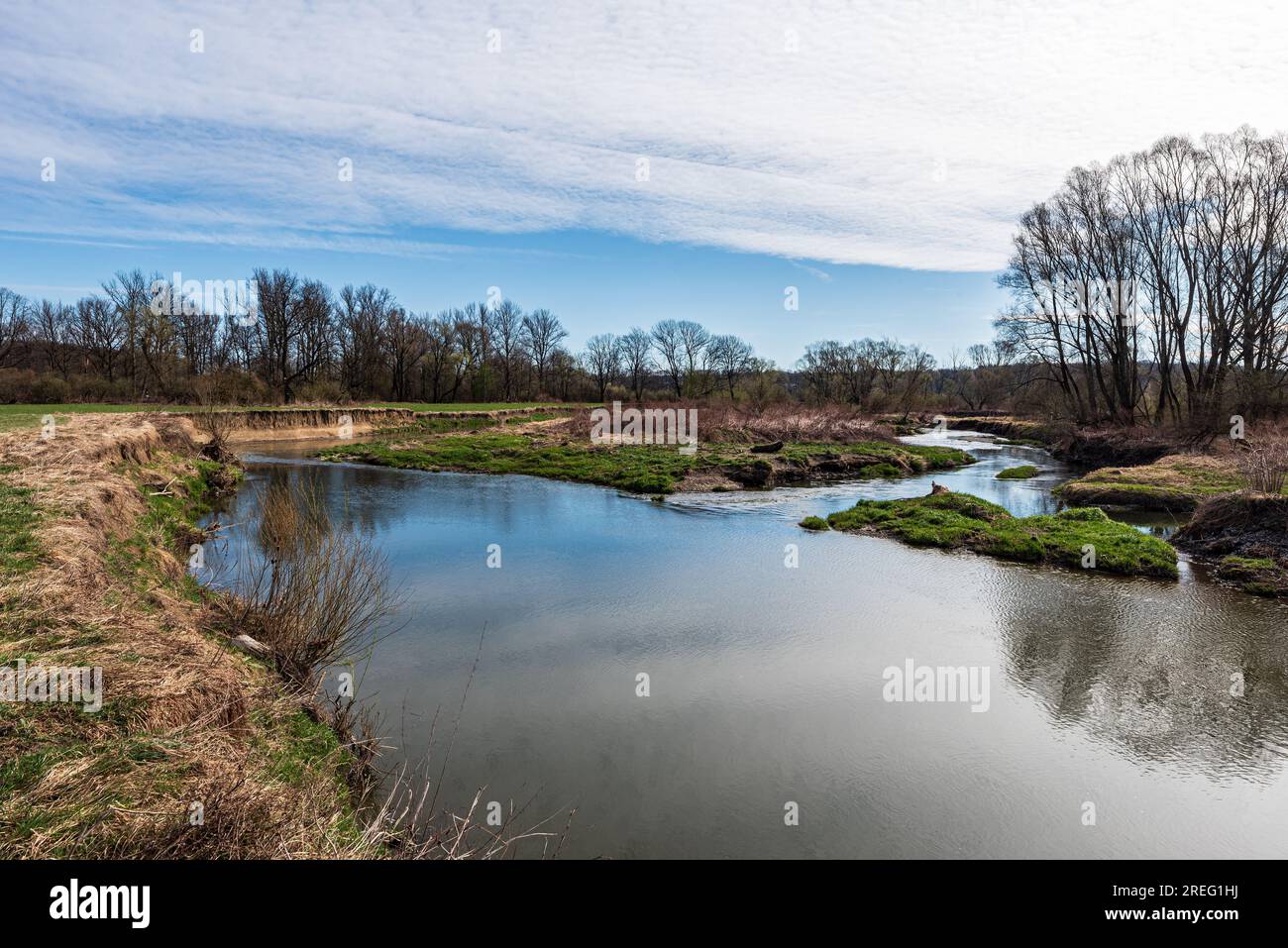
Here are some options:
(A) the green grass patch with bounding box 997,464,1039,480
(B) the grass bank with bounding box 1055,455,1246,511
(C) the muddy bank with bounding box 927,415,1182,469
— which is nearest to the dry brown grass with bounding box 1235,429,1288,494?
(B) the grass bank with bounding box 1055,455,1246,511

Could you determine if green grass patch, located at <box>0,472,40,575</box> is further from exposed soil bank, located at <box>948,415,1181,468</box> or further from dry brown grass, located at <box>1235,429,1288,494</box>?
exposed soil bank, located at <box>948,415,1181,468</box>

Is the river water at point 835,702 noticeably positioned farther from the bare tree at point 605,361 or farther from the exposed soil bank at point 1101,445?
the bare tree at point 605,361

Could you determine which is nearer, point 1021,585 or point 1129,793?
point 1129,793

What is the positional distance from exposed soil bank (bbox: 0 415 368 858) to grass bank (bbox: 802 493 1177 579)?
13079 mm

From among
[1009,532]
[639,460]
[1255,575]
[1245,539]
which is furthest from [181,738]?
[639,460]

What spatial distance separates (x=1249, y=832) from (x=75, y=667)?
345 inches

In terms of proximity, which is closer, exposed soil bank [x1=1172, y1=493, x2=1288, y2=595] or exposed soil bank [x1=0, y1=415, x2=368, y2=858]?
exposed soil bank [x1=0, y1=415, x2=368, y2=858]

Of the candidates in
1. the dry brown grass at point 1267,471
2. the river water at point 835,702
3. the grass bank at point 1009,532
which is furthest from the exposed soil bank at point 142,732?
the dry brown grass at point 1267,471

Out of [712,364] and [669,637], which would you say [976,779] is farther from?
[712,364]

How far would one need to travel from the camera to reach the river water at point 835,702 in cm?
537

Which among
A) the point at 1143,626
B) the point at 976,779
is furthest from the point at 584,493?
the point at 976,779

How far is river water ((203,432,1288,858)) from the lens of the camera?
5.37 metres
